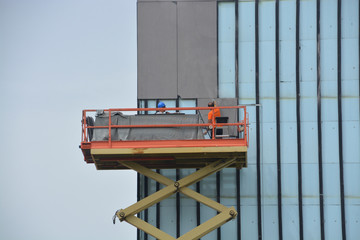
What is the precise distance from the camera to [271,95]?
27.1 metres

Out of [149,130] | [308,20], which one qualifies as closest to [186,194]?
[149,130]

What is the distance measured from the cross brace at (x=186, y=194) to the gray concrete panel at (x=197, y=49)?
9.66ft

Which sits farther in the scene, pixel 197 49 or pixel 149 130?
pixel 197 49

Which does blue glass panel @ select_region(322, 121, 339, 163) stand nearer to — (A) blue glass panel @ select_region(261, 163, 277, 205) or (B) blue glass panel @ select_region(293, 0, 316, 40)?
(A) blue glass panel @ select_region(261, 163, 277, 205)

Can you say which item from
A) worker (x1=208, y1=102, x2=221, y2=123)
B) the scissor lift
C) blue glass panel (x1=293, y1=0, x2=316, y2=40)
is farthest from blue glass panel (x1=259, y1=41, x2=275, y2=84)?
worker (x1=208, y1=102, x2=221, y2=123)

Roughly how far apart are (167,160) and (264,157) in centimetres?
332

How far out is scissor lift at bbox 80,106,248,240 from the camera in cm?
2403

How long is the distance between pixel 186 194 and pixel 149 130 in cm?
225

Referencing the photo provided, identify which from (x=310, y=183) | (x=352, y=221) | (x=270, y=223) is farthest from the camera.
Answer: (x=310, y=183)

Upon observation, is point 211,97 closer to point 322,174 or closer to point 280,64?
point 280,64

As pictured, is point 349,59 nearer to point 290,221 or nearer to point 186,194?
point 290,221

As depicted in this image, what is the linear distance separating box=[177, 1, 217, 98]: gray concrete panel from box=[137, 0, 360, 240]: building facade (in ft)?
0.11

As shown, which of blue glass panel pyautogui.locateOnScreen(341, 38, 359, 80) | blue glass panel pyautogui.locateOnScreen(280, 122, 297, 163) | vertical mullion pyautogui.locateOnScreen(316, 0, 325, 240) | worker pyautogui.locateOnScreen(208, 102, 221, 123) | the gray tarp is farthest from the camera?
blue glass panel pyautogui.locateOnScreen(341, 38, 359, 80)

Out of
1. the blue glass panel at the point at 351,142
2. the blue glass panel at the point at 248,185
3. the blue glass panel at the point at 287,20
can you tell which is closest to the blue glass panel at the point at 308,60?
the blue glass panel at the point at 287,20
